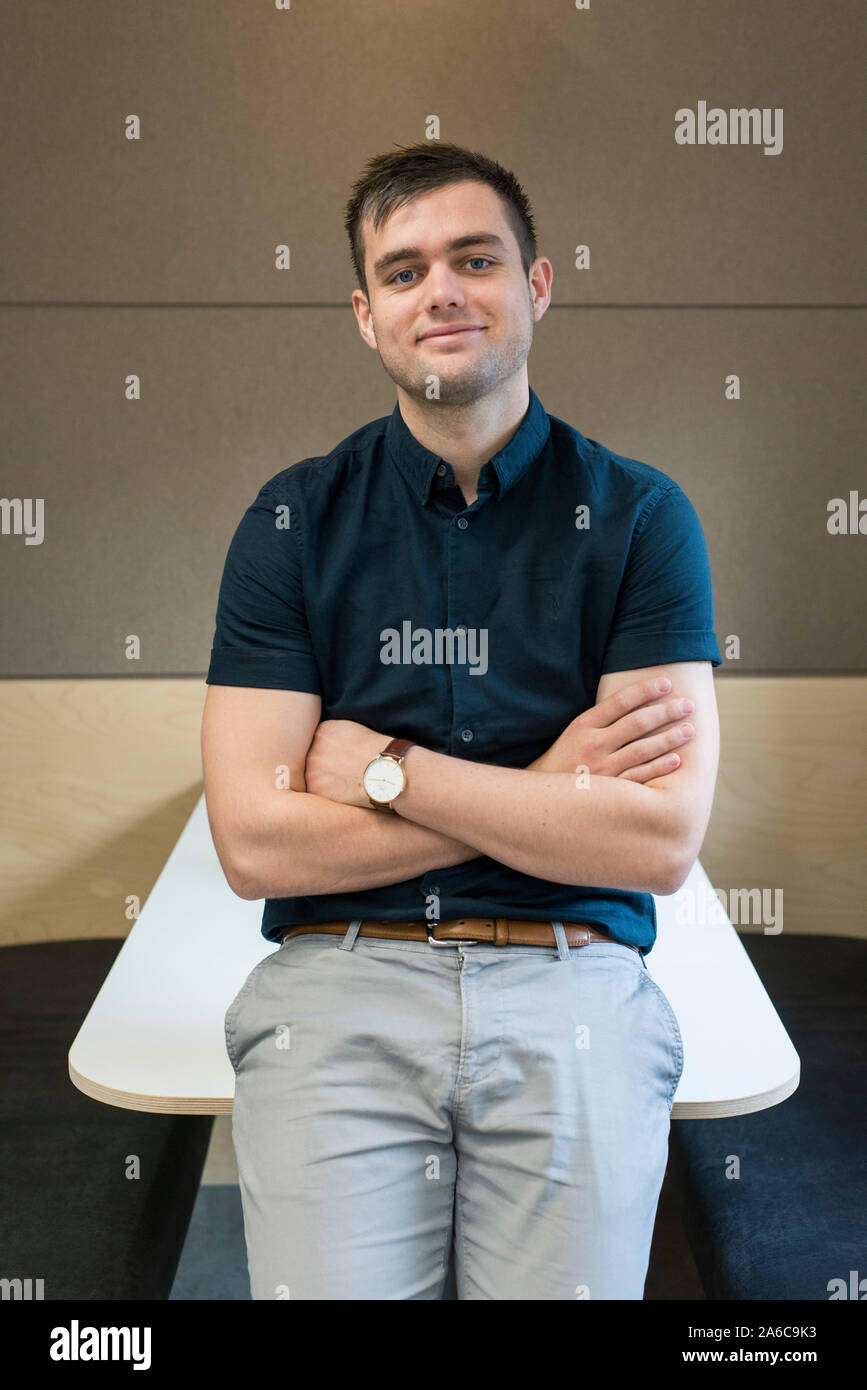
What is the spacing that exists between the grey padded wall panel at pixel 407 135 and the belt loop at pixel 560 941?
1218mm

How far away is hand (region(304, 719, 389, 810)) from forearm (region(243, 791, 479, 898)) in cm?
2

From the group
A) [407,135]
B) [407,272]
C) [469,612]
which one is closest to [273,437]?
[407,135]

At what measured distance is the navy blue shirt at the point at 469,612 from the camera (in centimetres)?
115

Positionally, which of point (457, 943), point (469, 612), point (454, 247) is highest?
point (454, 247)

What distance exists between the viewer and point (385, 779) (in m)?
1.10

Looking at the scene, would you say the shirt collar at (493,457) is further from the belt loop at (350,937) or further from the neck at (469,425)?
the belt loop at (350,937)

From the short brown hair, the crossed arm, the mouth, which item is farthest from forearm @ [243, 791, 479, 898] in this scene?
the short brown hair

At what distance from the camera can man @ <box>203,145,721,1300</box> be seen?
0.99 meters

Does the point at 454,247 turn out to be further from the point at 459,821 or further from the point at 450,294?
the point at 459,821

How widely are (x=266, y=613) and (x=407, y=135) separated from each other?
110cm

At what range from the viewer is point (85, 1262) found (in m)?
1.19

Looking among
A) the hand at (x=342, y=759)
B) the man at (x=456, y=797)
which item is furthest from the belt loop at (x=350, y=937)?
the hand at (x=342, y=759)

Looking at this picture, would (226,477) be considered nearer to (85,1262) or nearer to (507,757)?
(507,757)
